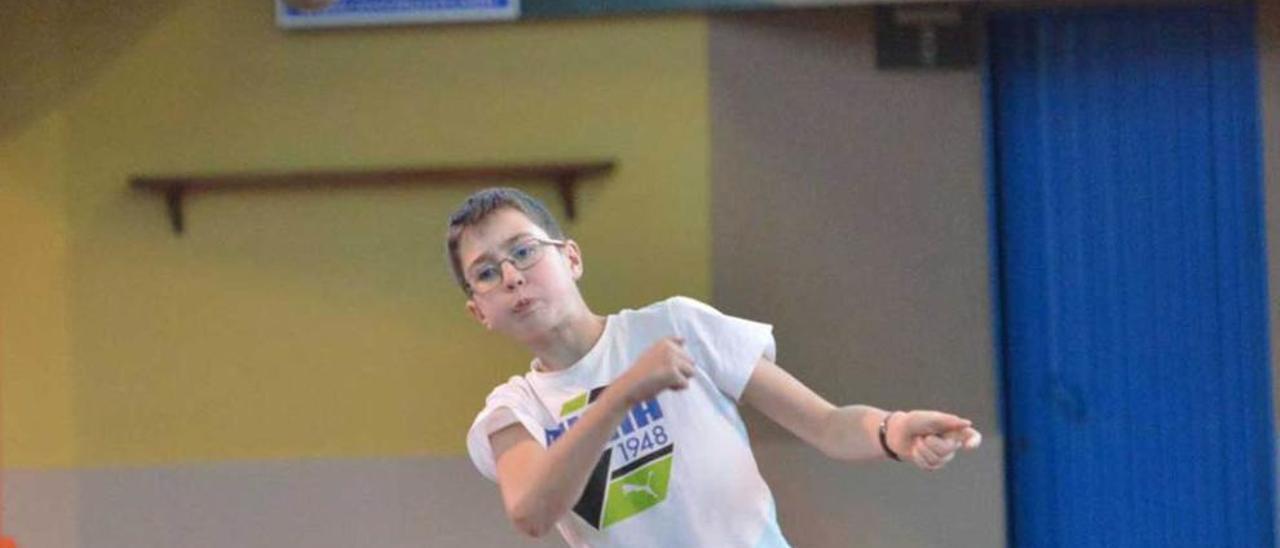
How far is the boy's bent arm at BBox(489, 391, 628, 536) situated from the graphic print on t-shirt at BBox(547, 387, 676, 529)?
0.07 meters

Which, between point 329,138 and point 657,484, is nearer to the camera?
point 657,484

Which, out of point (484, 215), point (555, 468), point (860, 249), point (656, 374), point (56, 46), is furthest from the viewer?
point (56, 46)

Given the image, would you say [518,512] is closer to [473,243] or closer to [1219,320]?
[473,243]

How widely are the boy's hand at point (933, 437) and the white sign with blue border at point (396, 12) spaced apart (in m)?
2.16

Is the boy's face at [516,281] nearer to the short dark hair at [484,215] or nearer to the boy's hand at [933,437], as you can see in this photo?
the short dark hair at [484,215]

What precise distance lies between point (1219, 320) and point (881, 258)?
86cm

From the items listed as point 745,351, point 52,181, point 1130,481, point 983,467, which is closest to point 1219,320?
point 1130,481

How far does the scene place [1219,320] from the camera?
13.2 feet

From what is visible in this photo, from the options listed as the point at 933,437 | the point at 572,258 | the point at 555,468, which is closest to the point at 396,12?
the point at 572,258

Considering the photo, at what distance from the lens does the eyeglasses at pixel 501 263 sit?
88.7 inches

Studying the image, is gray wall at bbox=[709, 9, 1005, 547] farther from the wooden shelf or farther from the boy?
the boy

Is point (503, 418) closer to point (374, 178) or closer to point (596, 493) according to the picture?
point (596, 493)

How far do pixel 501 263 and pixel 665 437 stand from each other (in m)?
0.33

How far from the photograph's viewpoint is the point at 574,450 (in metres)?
2.03
